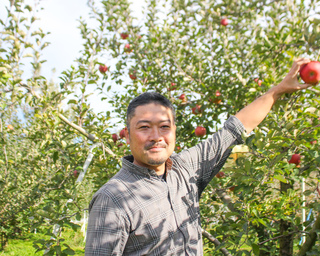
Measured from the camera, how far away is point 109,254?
114cm

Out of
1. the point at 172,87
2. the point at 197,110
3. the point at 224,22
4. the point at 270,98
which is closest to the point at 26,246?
the point at 172,87

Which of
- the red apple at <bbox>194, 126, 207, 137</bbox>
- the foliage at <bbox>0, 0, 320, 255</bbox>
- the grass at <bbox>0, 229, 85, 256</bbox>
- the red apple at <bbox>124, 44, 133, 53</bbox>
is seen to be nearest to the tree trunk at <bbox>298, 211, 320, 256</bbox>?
the foliage at <bbox>0, 0, 320, 255</bbox>

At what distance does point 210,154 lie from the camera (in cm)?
166

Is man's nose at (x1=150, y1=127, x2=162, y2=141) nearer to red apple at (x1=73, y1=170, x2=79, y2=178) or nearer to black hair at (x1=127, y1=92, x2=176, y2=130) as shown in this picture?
black hair at (x1=127, y1=92, x2=176, y2=130)

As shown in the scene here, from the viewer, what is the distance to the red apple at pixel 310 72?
5.27 feet

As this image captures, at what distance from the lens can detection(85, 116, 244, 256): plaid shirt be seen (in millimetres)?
1167

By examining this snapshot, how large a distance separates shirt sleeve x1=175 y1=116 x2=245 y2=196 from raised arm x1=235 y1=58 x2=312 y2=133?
0.21 feet

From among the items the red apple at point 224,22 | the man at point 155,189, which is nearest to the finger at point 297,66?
the man at point 155,189

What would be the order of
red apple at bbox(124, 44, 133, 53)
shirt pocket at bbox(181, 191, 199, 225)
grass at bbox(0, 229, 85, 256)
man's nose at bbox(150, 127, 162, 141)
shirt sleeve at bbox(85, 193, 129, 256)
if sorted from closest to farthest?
shirt sleeve at bbox(85, 193, 129, 256), man's nose at bbox(150, 127, 162, 141), shirt pocket at bbox(181, 191, 199, 225), red apple at bbox(124, 44, 133, 53), grass at bbox(0, 229, 85, 256)

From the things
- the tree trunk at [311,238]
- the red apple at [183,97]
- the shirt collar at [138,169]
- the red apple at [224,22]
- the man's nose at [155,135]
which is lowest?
the tree trunk at [311,238]

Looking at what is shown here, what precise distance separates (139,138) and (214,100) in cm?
184

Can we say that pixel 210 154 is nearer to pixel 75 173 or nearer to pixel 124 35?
pixel 75 173

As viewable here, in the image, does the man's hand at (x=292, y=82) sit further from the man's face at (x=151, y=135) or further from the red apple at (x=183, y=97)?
the red apple at (x=183, y=97)

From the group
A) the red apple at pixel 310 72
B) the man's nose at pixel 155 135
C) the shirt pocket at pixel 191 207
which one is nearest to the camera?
the man's nose at pixel 155 135
